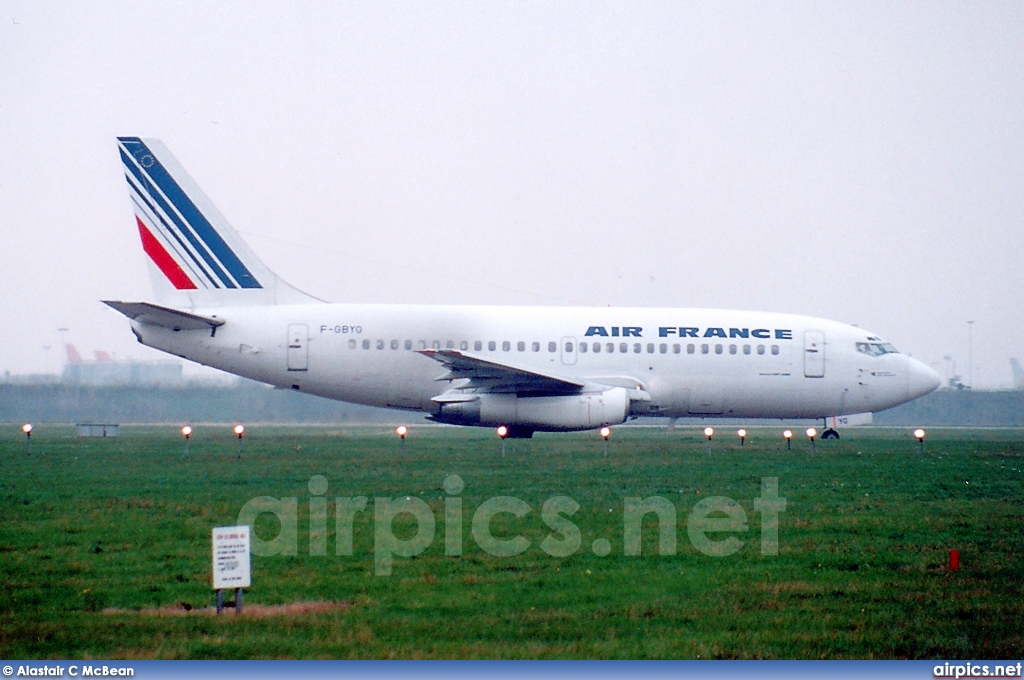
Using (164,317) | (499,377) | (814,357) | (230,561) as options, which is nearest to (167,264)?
(164,317)

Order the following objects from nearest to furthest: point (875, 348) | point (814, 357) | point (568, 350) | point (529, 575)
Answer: point (529, 575) < point (568, 350) < point (814, 357) < point (875, 348)

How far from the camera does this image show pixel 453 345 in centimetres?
3038

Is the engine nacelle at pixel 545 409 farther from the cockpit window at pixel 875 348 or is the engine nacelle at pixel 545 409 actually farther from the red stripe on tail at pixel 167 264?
the cockpit window at pixel 875 348

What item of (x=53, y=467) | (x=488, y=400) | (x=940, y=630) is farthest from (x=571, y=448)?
(x=940, y=630)

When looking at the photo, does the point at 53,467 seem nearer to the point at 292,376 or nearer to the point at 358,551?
the point at 292,376

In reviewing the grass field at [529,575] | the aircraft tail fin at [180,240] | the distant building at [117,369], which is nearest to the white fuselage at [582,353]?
Result: the aircraft tail fin at [180,240]

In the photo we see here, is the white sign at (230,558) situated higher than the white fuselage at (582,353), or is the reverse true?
the white fuselage at (582,353)

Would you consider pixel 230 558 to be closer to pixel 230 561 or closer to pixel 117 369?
pixel 230 561

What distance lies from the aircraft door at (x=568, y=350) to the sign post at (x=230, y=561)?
21635mm

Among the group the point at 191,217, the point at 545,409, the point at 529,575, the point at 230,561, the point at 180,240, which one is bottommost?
the point at 529,575

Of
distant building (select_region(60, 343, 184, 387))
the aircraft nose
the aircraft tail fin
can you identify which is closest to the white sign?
the aircraft tail fin

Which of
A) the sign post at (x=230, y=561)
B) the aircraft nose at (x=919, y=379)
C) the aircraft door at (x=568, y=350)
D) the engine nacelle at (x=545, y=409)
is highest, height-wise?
the aircraft door at (x=568, y=350)

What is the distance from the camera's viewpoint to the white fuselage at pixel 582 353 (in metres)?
30.0

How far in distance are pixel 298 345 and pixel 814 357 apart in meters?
14.8
